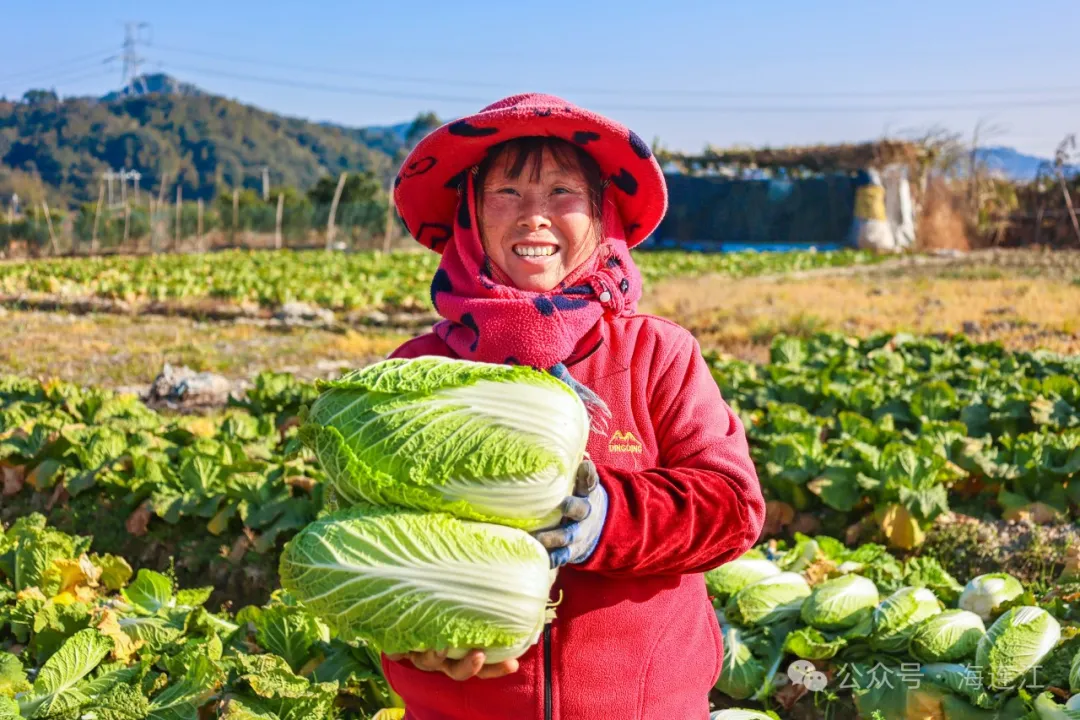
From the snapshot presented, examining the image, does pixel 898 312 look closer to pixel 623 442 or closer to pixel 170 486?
pixel 170 486

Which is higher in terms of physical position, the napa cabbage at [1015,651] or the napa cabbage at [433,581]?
the napa cabbage at [433,581]

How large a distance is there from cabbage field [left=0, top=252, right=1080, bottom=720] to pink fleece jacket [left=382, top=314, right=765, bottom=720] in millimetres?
128

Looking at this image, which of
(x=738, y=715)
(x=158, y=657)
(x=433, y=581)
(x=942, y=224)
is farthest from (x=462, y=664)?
(x=942, y=224)

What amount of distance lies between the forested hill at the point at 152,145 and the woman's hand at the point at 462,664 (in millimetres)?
122116

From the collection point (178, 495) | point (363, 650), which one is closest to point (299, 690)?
point (363, 650)

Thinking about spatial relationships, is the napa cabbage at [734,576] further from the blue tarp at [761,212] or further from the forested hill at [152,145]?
the forested hill at [152,145]

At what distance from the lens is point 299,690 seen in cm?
306

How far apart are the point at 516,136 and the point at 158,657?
2.48 meters

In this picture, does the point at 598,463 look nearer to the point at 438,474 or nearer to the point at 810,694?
the point at 438,474

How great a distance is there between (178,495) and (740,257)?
27707mm

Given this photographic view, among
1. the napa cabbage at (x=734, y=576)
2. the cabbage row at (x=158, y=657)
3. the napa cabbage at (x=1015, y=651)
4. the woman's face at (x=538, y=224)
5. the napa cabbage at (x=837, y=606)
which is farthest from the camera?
the napa cabbage at (x=734, y=576)

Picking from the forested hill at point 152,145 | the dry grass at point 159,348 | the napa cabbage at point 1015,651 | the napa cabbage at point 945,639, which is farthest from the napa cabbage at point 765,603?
the forested hill at point 152,145

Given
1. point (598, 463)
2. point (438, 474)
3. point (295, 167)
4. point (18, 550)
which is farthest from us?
point (295, 167)

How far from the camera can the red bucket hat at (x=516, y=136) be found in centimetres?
213
